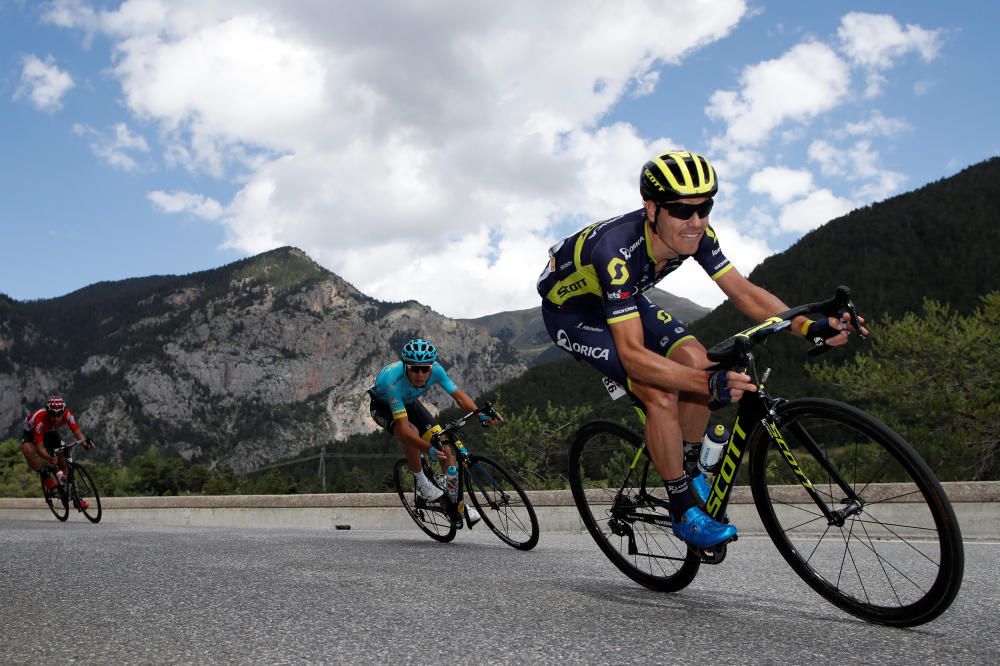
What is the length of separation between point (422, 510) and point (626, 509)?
403 centimetres

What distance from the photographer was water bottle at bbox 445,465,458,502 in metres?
7.36


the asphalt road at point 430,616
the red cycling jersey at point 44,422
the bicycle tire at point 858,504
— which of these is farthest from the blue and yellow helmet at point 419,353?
the red cycling jersey at point 44,422

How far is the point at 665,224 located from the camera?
3.76m

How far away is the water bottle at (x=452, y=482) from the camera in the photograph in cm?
736

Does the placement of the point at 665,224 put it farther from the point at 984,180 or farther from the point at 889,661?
the point at 984,180

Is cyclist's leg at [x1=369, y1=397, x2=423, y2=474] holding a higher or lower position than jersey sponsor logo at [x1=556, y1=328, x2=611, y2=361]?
lower

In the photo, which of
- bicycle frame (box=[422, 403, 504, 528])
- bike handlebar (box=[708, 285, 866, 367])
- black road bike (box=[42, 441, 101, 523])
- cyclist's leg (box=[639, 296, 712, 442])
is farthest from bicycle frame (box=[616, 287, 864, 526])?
black road bike (box=[42, 441, 101, 523])

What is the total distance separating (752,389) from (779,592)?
1.39 metres

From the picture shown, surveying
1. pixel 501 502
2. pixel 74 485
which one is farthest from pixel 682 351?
pixel 74 485

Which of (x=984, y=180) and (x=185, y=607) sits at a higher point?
(x=984, y=180)

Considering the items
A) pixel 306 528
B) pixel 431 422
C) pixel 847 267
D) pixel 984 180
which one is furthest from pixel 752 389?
pixel 984 180

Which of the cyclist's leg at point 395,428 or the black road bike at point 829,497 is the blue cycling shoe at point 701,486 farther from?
the cyclist's leg at point 395,428

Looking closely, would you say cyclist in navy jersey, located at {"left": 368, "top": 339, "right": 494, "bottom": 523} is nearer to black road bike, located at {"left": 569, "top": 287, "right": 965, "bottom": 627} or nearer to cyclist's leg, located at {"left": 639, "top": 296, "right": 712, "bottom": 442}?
cyclist's leg, located at {"left": 639, "top": 296, "right": 712, "bottom": 442}

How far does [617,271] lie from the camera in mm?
3672
